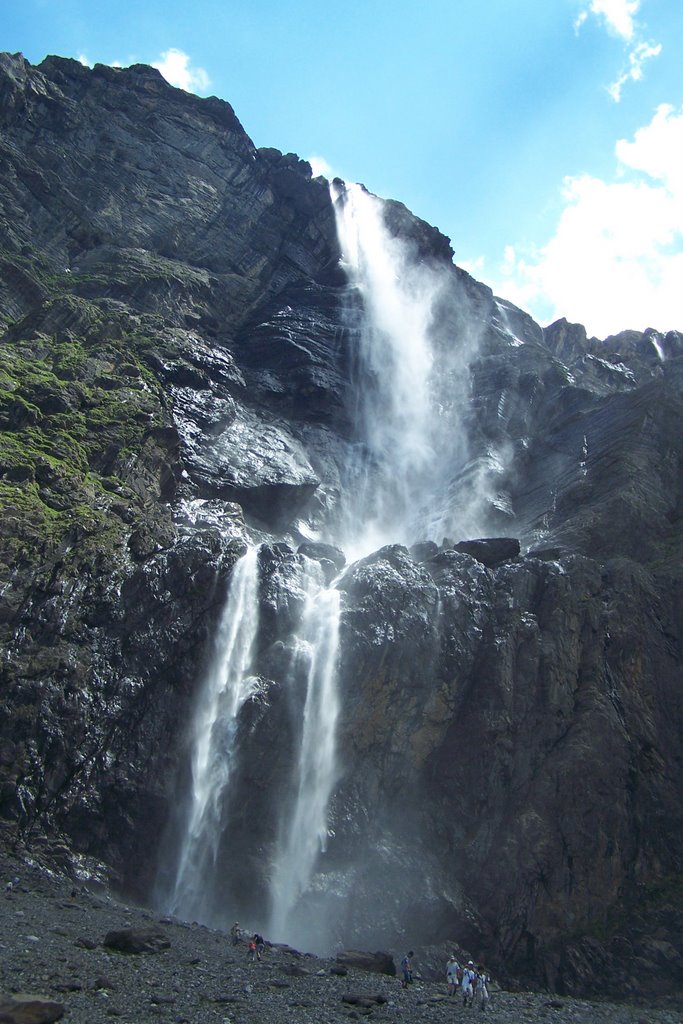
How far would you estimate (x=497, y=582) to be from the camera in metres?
43.1

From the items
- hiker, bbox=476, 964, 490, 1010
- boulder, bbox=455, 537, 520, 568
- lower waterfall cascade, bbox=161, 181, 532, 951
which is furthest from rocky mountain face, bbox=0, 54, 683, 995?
hiker, bbox=476, 964, 490, 1010

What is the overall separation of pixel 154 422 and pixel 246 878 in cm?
2914

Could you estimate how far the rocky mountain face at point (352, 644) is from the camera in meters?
32.2

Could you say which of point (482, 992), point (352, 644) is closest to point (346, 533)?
point (352, 644)

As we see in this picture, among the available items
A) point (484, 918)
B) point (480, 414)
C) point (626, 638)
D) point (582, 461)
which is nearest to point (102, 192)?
point (480, 414)

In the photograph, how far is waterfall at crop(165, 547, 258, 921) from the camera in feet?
105

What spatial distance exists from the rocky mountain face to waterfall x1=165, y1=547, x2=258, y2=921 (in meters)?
0.56

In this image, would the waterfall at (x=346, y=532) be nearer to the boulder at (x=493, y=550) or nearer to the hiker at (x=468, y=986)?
the hiker at (x=468, y=986)

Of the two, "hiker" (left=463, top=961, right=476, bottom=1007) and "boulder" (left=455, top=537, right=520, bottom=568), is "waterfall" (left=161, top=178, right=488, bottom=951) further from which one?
"boulder" (left=455, top=537, right=520, bottom=568)

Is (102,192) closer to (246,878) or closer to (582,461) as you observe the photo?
(582,461)

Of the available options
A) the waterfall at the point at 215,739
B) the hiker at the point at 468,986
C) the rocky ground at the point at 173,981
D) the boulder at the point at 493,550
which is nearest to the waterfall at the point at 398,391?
the boulder at the point at 493,550

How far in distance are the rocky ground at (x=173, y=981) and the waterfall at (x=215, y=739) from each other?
2778 millimetres

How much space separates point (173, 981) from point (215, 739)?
1433 centimetres

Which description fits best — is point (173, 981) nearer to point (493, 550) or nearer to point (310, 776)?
point (310, 776)
